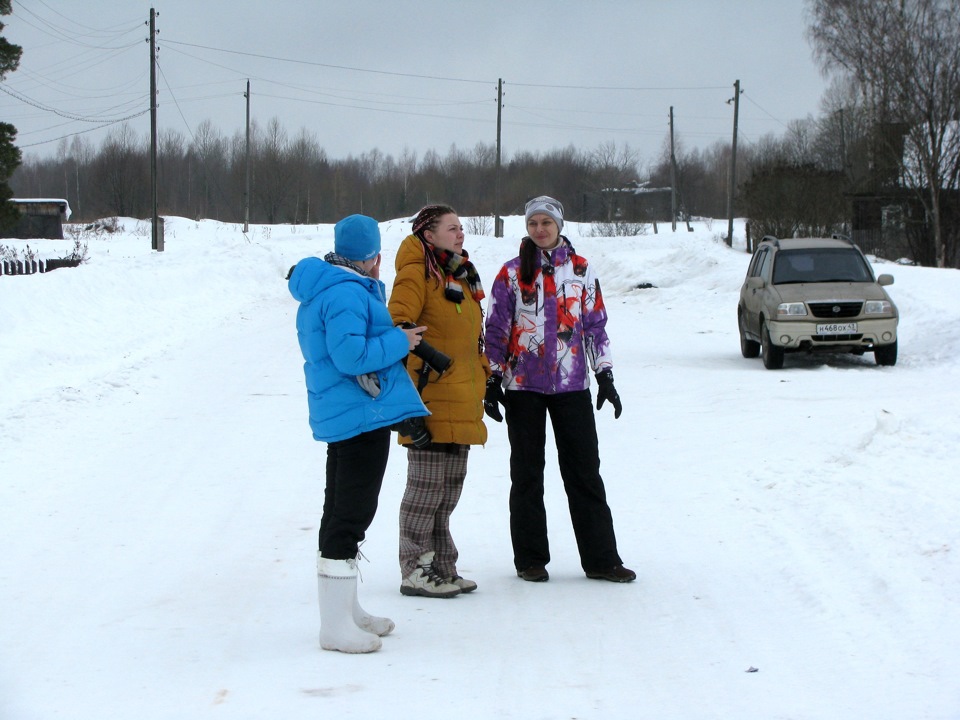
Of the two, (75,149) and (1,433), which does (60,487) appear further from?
(75,149)

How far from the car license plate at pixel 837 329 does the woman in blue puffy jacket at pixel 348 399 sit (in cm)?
1078

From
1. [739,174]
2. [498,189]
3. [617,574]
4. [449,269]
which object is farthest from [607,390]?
[739,174]

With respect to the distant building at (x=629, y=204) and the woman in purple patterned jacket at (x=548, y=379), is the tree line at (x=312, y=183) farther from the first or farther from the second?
the woman in purple patterned jacket at (x=548, y=379)

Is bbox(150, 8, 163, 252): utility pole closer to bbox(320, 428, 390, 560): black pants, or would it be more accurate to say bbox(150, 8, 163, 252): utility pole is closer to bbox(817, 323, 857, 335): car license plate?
bbox(817, 323, 857, 335): car license plate

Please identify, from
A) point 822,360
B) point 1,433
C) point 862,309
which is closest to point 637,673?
point 1,433

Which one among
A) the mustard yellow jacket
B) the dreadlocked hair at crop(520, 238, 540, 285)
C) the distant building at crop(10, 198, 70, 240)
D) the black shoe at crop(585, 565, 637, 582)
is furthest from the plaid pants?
the distant building at crop(10, 198, 70, 240)

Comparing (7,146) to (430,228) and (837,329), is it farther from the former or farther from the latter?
(430,228)

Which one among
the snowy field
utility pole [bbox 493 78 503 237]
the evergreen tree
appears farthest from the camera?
utility pole [bbox 493 78 503 237]

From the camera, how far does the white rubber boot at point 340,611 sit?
4273mm

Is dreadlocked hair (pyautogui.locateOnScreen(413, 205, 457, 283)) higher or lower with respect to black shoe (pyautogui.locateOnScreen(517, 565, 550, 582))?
higher

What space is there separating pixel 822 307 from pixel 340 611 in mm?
11336

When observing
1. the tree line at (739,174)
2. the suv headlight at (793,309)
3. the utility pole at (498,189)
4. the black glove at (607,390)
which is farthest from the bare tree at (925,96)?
the black glove at (607,390)

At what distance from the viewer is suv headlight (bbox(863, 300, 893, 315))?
1417cm

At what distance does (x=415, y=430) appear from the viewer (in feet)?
14.9
